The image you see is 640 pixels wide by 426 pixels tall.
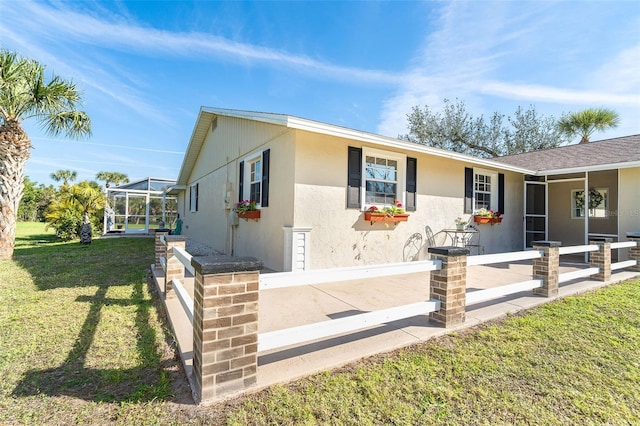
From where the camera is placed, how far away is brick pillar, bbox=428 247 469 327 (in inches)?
123

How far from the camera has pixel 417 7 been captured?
837 cm

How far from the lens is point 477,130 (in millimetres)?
20781

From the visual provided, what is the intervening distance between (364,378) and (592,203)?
11.7 metres

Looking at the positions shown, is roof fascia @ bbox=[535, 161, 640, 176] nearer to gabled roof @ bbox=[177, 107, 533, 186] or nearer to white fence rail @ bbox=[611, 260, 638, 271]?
gabled roof @ bbox=[177, 107, 533, 186]

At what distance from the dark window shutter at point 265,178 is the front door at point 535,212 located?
7.83 meters

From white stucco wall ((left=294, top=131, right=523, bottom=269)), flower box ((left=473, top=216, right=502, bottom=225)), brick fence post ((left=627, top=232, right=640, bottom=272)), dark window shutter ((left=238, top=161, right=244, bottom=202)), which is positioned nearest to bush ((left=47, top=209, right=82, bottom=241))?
dark window shutter ((left=238, top=161, right=244, bottom=202))

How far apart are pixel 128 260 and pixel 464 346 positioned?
7.85 metres

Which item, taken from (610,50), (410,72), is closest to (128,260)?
(410,72)

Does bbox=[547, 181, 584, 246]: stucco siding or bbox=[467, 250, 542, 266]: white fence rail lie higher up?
bbox=[547, 181, 584, 246]: stucco siding

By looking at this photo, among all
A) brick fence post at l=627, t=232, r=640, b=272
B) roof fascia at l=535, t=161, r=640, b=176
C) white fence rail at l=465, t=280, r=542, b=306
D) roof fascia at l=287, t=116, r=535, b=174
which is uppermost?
roof fascia at l=287, t=116, r=535, b=174

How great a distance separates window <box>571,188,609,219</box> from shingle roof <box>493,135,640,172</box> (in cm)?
139

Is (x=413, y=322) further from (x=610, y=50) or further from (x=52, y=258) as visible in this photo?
(x=610, y=50)

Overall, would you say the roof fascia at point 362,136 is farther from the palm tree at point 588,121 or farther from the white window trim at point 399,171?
the palm tree at point 588,121

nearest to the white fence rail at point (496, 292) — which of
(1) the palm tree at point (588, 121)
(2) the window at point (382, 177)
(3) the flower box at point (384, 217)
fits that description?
(3) the flower box at point (384, 217)
